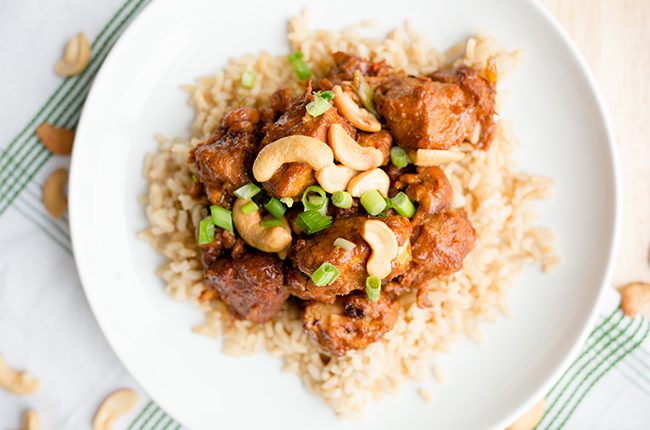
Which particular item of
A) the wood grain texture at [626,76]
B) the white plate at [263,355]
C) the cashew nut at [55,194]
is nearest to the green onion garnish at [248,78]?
the white plate at [263,355]

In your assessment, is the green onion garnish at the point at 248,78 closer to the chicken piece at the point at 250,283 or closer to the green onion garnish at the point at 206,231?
the green onion garnish at the point at 206,231

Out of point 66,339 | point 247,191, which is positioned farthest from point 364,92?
point 66,339

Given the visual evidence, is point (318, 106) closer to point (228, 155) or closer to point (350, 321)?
point (228, 155)

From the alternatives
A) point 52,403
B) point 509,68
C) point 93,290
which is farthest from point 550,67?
point 52,403

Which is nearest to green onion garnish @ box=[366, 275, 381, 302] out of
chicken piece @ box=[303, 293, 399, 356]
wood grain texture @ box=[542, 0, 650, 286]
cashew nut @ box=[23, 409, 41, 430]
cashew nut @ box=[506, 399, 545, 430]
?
chicken piece @ box=[303, 293, 399, 356]

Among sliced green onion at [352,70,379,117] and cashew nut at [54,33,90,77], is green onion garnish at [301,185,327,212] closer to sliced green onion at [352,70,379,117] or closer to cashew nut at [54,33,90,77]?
sliced green onion at [352,70,379,117]

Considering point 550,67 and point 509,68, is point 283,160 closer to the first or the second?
point 509,68
